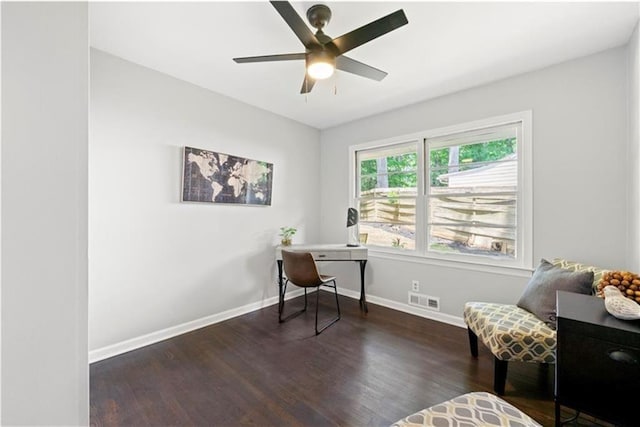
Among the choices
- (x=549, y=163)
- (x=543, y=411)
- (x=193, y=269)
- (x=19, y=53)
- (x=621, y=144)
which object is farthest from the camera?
(x=193, y=269)

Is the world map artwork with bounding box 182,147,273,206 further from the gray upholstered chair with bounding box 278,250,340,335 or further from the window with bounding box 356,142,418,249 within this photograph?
the window with bounding box 356,142,418,249

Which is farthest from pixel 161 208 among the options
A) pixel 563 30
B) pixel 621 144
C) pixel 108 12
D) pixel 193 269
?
pixel 621 144

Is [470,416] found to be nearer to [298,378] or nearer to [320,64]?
[298,378]

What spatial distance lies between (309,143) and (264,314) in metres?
2.47

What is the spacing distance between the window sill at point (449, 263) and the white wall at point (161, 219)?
1439 mm

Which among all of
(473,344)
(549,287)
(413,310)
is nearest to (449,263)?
(413,310)

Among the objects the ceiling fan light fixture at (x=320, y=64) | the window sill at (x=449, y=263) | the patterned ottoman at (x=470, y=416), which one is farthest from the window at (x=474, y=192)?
the patterned ottoman at (x=470, y=416)

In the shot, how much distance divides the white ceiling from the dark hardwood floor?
249cm

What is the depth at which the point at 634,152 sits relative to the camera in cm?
195

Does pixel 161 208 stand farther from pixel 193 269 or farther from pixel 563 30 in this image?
pixel 563 30

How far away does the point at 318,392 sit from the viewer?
1857 millimetres

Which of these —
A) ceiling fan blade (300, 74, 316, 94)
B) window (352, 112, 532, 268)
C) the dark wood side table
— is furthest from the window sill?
ceiling fan blade (300, 74, 316, 94)

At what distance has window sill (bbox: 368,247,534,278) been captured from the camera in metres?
2.61

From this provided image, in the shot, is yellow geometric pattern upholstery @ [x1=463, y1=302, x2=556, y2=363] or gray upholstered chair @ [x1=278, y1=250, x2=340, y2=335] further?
gray upholstered chair @ [x1=278, y1=250, x2=340, y2=335]
